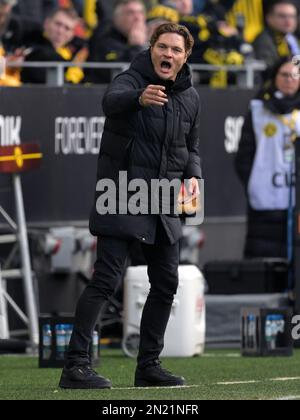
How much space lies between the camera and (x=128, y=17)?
16172 millimetres

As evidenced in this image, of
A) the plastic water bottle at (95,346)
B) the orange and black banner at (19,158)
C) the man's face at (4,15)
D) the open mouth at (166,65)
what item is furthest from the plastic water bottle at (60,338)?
the man's face at (4,15)

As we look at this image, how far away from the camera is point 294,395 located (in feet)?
29.7

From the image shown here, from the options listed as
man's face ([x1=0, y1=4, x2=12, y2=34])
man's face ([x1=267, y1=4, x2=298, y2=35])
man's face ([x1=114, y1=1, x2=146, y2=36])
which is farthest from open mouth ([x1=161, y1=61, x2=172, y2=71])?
man's face ([x1=267, y1=4, x2=298, y2=35])

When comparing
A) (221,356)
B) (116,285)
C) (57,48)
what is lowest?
(221,356)

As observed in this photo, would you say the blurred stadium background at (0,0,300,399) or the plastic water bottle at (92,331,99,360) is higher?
the blurred stadium background at (0,0,300,399)

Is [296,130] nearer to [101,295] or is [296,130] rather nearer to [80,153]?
[80,153]

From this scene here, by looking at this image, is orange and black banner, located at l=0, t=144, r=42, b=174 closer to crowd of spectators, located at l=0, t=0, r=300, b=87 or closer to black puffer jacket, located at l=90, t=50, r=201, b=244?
crowd of spectators, located at l=0, t=0, r=300, b=87

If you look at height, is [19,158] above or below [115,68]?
below

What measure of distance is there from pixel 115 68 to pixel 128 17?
757mm

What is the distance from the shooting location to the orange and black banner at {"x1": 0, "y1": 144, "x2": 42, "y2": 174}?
13.5m

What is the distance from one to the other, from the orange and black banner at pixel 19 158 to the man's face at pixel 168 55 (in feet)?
13.9

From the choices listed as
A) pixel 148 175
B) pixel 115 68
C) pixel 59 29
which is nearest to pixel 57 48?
pixel 59 29

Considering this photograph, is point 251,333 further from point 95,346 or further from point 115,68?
point 115,68

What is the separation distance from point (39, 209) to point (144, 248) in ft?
17.2
